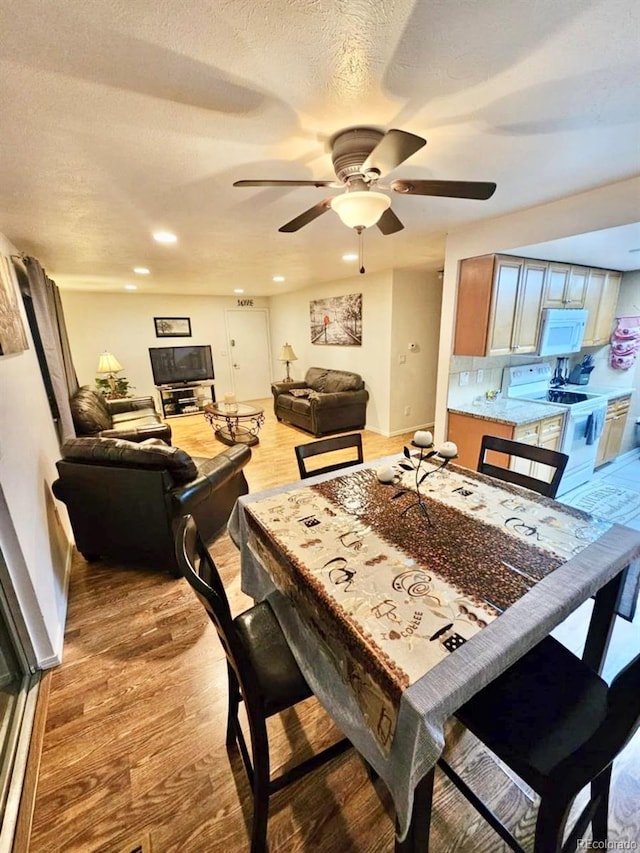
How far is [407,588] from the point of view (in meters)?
1.02

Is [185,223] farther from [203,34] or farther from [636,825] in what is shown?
[636,825]

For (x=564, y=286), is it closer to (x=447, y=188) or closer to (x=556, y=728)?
(x=447, y=188)

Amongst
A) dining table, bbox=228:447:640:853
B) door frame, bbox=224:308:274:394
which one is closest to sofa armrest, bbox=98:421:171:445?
dining table, bbox=228:447:640:853

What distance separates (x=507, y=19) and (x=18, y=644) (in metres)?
2.99

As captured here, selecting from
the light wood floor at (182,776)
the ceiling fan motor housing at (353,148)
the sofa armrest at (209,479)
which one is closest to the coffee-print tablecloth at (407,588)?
the light wood floor at (182,776)

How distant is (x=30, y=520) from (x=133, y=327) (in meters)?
5.73

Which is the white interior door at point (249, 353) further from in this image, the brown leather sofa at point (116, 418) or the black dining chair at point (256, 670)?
the black dining chair at point (256, 670)

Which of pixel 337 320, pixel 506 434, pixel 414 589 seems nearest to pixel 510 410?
pixel 506 434

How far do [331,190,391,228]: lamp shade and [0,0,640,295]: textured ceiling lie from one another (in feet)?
0.87

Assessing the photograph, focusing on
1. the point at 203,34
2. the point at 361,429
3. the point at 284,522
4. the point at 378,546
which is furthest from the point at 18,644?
the point at 361,429

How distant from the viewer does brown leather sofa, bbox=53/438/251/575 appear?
221 centimetres

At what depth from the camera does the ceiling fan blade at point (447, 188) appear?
145 centimetres

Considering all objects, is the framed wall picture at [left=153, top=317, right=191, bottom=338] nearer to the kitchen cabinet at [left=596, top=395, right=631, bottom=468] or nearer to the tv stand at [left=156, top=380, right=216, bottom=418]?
the tv stand at [left=156, top=380, right=216, bottom=418]

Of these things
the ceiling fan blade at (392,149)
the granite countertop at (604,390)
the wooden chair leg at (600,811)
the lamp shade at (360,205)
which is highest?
the ceiling fan blade at (392,149)
